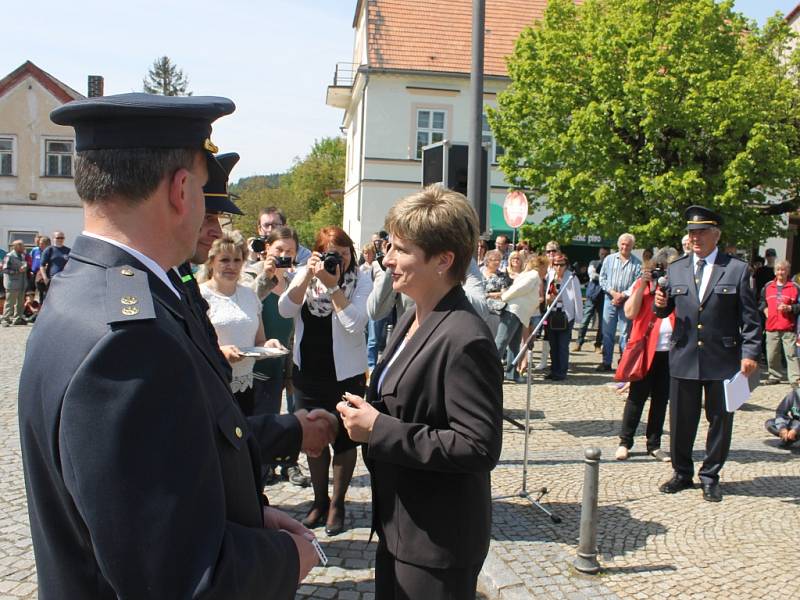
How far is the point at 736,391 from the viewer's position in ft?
18.1

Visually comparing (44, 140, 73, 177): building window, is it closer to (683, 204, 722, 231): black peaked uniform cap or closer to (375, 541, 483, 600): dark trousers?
(683, 204, 722, 231): black peaked uniform cap

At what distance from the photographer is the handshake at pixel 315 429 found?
2328 mm

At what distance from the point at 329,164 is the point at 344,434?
60529 mm

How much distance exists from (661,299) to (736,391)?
3.12ft

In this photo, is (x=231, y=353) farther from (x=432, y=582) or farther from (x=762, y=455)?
(x=762, y=455)

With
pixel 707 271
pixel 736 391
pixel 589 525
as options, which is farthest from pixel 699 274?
pixel 589 525

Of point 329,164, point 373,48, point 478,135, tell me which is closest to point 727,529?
point 478,135

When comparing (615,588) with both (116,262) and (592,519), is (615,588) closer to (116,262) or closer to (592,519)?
(592,519)

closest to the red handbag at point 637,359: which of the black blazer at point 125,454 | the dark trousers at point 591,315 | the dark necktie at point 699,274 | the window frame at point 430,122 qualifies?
the dark necktie at point 699,274

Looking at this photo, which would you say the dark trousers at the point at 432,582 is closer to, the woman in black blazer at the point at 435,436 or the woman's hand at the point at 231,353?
the woman in black blazer at the point at 435,436

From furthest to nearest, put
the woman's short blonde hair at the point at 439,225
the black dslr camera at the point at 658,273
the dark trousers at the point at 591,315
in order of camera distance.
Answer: the dark trousers at the point at 591,315, the black dslr camera at the point at 658,273, the woman's short blonde hair at the point at 439,225

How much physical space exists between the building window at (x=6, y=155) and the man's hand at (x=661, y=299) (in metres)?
30.5

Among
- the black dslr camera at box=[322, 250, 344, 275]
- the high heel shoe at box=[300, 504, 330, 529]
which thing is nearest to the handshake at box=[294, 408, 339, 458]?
the black dslr camera at box=[322, 250, 344, 275]

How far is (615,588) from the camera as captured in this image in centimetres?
401
